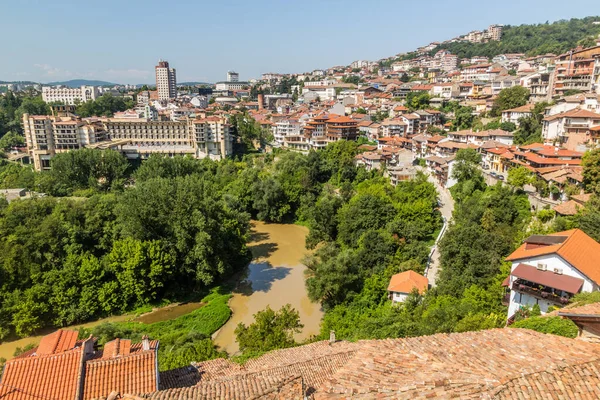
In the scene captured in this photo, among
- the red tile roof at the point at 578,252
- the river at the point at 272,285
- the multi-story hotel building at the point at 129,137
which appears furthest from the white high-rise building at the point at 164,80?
the red tile roof at the point at 578,252

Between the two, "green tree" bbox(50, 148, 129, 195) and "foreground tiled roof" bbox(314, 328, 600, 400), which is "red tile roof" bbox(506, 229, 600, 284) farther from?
"green tree" bbox(50, 148, 129, 195)

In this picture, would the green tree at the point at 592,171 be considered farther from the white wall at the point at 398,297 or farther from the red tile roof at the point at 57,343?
Result: the red tile roof at the point at 57,343

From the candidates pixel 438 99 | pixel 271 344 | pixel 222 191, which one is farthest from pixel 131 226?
pixel 438 99

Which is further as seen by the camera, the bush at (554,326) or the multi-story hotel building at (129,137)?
the multi-story hotel building at (129,137)

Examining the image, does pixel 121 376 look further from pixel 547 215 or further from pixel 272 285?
pixel 547 215

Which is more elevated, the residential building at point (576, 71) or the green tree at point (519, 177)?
the residential building at point (576, 71)

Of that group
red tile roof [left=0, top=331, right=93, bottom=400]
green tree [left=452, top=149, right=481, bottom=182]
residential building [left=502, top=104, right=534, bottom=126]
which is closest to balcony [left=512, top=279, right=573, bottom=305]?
red tile roof [left=0, top=331, right=93, bottom=400]

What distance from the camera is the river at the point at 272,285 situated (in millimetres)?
17547

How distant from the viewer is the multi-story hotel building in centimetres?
4472

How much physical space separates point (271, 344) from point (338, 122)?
33832mm

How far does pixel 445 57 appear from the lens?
8194 cm

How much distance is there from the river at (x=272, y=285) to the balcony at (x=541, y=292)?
815 centimetres

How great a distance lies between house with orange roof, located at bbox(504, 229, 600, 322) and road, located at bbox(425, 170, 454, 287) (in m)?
4.77

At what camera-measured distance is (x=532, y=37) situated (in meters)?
80.7
